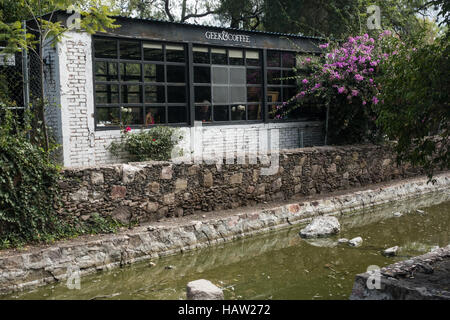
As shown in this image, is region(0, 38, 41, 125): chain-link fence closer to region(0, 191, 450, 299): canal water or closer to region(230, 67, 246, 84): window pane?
region(0, 191, 450, 299): canal water

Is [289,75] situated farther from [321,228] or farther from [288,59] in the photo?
[321,228]

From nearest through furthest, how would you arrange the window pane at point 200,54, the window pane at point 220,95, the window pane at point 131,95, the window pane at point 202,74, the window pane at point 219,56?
1. the window pane at point 131,95
2. the window pane at point 200,54
3. the window pane at point 202,74
4. the window pane at point 219,56
5. the window pane at point 220,95

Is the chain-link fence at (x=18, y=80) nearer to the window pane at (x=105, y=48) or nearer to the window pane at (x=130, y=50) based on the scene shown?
the window pane at (x=105, y=48)

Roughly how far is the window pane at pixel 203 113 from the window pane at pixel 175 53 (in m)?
1.30

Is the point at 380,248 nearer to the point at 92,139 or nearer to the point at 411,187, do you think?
the point at 411,187

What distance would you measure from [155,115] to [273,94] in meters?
4.15

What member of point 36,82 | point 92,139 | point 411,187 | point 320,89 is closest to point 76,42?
point 36,82

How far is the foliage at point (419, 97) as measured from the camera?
4.75 m

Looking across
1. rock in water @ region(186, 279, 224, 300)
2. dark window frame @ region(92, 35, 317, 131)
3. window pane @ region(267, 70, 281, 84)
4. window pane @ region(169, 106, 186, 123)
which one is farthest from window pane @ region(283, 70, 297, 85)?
rock in water @ region(186, 279, 224, 300)

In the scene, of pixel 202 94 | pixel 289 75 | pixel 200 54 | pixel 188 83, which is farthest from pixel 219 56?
pixel 289 75

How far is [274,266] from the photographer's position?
725 centimetres

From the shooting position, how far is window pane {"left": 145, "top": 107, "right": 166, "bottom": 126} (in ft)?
38.9

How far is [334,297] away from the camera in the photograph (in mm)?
5730

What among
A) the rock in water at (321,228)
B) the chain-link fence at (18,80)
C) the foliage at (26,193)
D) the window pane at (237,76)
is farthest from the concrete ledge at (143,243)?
the window pane at (237,76)
